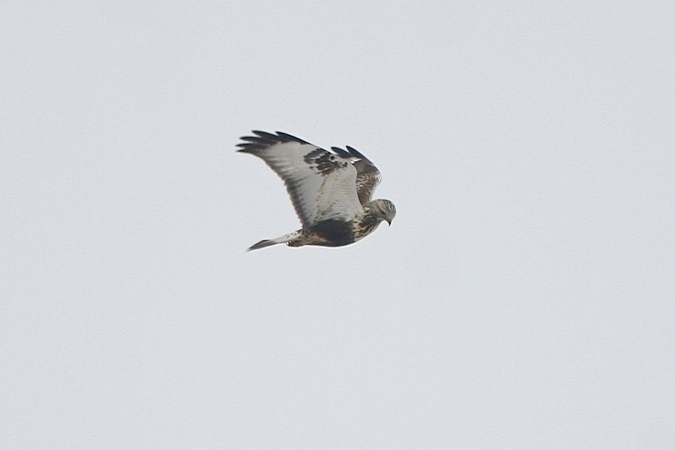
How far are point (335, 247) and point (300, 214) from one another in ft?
2.18

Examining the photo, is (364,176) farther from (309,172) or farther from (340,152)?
(309,172)

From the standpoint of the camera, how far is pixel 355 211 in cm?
1345

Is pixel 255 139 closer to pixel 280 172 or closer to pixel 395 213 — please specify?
pixel 280 172

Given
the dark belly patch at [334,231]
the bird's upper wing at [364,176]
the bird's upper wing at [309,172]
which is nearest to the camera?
the bird's upper wing at [309,172]

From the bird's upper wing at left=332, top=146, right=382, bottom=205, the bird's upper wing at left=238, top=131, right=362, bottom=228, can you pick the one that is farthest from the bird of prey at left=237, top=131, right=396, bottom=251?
the bird's upper wing at left=332, top=146, right=382, bottom=205

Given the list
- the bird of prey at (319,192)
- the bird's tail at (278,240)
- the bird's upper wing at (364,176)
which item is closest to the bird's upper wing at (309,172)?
the bird of prey at (319,192)

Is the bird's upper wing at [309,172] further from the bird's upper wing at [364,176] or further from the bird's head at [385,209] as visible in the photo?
the bird's upper wing at [364,176]

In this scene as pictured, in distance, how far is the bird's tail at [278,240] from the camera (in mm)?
13281

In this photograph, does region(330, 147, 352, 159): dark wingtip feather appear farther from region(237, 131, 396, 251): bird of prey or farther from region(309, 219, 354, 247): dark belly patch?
region(309, 219, 354, 247): dark belly patch

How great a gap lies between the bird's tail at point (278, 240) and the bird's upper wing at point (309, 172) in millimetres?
277

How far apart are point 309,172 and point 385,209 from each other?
3.60ft

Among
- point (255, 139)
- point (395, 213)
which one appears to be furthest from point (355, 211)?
point (255, 139)

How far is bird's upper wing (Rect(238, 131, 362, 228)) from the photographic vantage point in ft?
42.4

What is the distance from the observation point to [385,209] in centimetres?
1362
